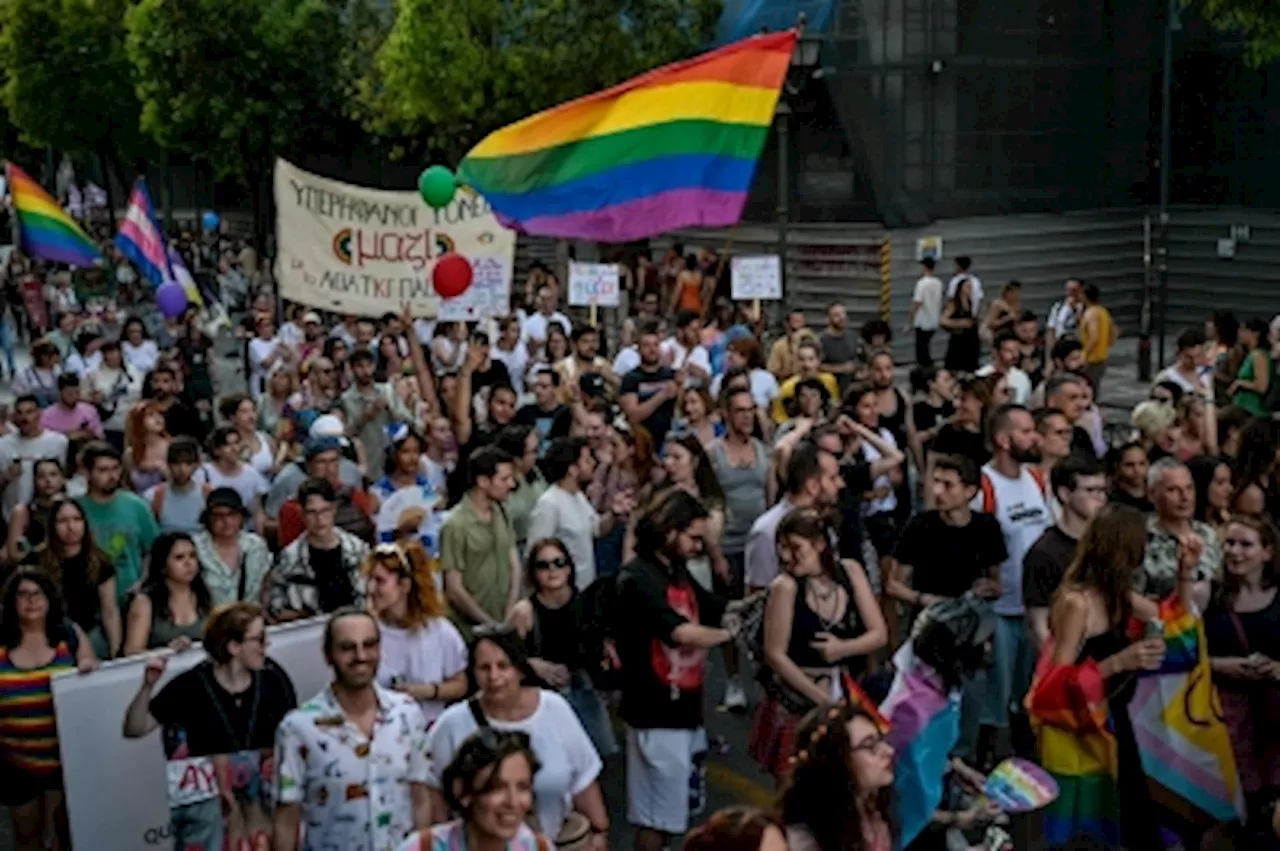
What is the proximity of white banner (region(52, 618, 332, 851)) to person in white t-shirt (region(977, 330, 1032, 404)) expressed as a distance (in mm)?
5400

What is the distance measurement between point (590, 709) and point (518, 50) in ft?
61.2

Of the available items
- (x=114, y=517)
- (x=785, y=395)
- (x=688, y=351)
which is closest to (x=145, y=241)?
(x=688, y=351)

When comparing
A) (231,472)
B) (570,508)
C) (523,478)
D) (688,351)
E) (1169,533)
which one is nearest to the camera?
(1169,533)

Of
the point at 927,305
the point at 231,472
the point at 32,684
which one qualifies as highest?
the point at 927,305

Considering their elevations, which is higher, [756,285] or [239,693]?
[756,285]

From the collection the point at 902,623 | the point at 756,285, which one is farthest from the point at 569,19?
the point at 902,623

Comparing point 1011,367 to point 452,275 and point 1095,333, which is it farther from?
point 1095,333

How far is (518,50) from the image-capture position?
2430 cm

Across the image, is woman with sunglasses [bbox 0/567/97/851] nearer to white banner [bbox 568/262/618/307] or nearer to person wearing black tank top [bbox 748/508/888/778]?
person wearing black tank top [bbox 748/508/888/778]

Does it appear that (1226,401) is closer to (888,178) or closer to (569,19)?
(888,178)

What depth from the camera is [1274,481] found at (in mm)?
7898

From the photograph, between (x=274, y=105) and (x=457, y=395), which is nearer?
(x=457, y=395)

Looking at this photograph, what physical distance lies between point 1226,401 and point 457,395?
5360mm

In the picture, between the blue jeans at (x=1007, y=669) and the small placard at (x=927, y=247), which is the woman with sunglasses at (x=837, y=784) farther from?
the small placard at (x=927, y=247)
